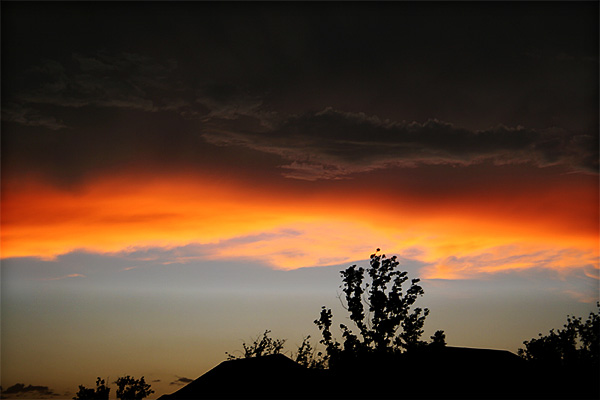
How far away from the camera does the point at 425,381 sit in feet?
88.2

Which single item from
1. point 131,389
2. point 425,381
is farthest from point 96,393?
point 425,381

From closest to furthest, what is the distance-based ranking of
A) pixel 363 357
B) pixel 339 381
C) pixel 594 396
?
1. pixel 594 396
2. pixel 339 381
3. pixel 363 357

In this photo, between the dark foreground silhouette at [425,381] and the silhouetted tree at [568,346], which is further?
the silhouetted tree at [568,346]

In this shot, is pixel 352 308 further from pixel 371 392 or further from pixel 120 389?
pixel 120 389

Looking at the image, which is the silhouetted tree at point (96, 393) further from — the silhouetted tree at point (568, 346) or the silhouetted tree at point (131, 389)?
the silhouetted tree at point (568, 346)

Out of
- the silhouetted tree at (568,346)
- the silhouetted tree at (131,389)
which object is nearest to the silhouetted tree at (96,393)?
the silhouetted tree at (131,389)

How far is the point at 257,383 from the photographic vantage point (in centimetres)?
3438

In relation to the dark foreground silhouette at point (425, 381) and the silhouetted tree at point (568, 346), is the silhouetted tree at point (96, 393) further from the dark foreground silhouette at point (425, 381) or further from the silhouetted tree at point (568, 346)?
the silhouetted tree at point (568, 346)

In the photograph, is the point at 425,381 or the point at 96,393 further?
the point at 96,393

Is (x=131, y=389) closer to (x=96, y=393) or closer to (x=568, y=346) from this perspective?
(x=96, y=393)

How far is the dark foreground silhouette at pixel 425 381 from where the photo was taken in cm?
2512

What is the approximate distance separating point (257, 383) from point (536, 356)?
1464 inches

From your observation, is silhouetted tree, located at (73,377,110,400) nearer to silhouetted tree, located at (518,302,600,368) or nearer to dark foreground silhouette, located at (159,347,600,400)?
dark foreground silhouette, located at (159,347,600,400)

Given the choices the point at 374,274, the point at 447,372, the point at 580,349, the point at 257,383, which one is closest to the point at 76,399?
the point at 257,383
